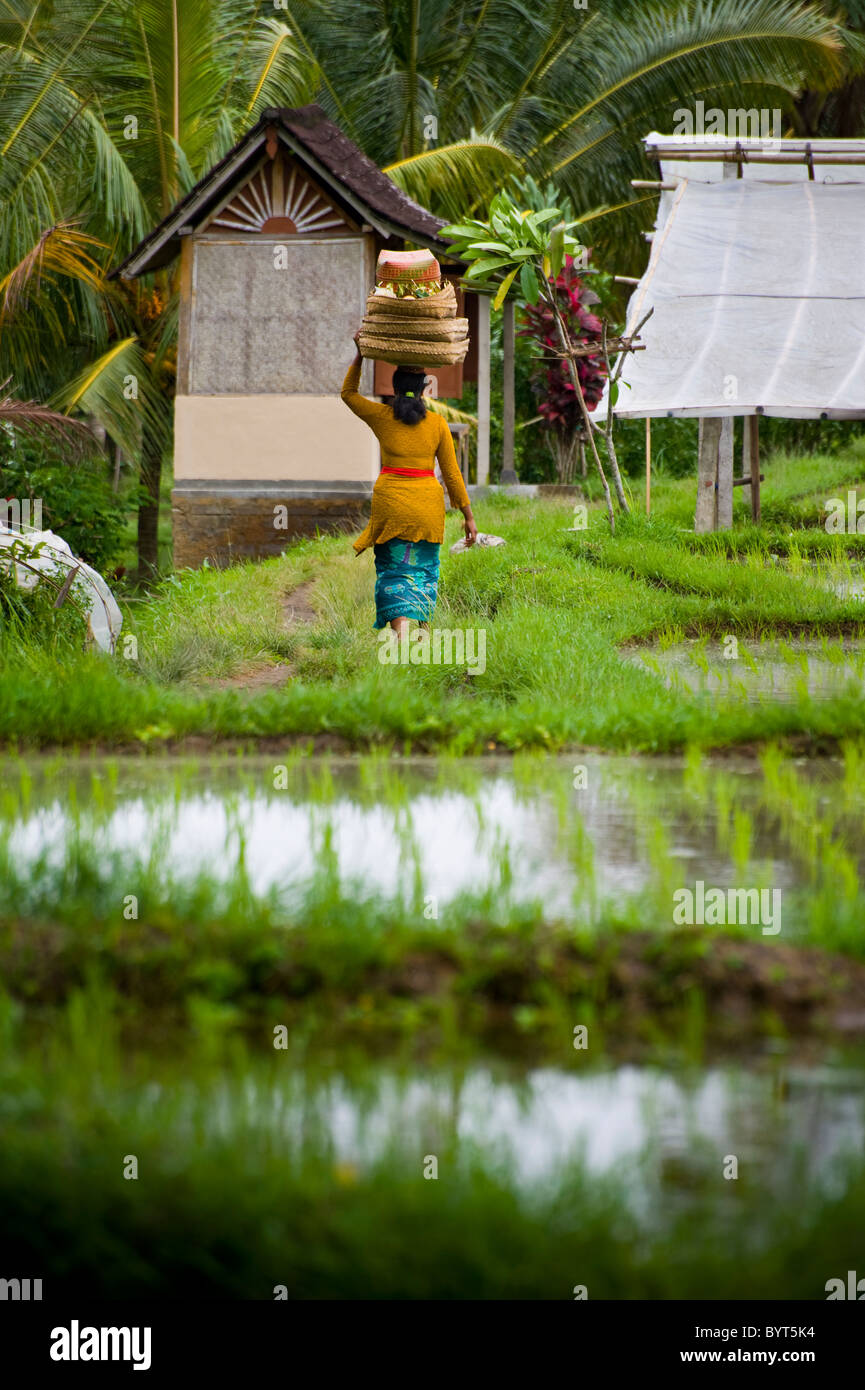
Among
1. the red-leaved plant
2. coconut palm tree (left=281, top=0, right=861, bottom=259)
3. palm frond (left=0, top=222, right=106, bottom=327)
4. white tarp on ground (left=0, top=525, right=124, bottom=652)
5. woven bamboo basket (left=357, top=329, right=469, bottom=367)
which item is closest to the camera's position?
woven bamboo basket (left=357, top=329, right=469, bottom=367)

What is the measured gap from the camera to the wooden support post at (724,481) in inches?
549

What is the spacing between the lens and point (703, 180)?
52.1 feet

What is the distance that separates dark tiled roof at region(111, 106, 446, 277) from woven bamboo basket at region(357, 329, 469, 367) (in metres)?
9.39

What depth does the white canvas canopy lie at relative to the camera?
13602 mm

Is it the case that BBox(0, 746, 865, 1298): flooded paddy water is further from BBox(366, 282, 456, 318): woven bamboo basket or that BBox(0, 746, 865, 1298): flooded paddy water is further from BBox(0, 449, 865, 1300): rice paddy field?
BBox(366, 282, 456, 318): woven bamboo basket

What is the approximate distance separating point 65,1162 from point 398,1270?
25.5 inches

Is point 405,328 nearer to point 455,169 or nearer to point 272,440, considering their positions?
point 272,440

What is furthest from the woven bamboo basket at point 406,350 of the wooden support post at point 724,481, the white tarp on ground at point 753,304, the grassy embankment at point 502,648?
the wooden support post at point 724,481

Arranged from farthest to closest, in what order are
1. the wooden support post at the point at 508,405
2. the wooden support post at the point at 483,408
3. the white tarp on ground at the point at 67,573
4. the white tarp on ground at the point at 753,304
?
1. the wooden support post at the point at 508,405
2. the wooden support post at the point at 483,408
3. the white tarp on ground at the point at 753,304
4. the white tarp on ground at the point at 67,573

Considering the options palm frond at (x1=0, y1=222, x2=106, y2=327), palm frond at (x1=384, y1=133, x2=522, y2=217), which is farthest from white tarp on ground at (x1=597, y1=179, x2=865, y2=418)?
palm frond at (x1=0, y1=222, x2=106, y2=327)

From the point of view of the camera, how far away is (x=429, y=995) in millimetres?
3500

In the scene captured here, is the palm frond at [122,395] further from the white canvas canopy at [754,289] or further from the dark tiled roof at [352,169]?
the white canvas canopy at [754,289]

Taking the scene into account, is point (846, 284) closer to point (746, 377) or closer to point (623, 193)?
point (746, 377)
